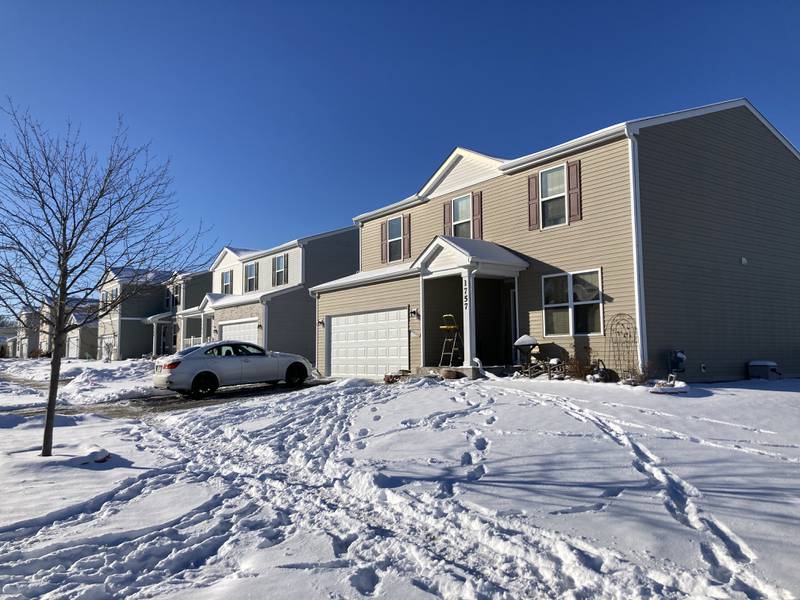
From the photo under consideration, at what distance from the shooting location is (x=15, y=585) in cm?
364

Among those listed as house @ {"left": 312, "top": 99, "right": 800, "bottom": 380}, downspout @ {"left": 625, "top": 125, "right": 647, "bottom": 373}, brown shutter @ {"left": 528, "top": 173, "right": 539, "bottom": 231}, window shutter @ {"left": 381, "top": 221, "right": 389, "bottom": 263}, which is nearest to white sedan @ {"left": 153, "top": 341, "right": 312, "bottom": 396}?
house @ {"left": 312, "top": 99, "right": 800, "bottom": 380}

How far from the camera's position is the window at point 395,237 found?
18.7m

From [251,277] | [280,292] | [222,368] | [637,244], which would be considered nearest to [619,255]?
[637,244]

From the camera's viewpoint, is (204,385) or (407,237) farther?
(407,237)

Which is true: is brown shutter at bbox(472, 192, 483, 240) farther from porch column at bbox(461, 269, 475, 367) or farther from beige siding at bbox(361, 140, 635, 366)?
porch column at bbox(461, 269, 475, 367)

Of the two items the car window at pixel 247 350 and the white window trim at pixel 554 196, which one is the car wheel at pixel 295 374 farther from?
the white window trim at pixel 554 196

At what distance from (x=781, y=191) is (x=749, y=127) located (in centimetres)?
202

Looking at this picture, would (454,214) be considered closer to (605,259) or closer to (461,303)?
(461,303)

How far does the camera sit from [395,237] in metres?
18.9

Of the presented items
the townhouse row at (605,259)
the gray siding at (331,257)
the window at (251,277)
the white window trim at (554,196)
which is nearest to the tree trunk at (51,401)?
the townhouse row at (605,259)

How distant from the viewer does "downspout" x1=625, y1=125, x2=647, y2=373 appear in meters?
11.6

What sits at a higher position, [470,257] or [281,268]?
[281,268]

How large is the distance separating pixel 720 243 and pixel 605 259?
329 centimetres

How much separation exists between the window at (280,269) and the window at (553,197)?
14862mm
